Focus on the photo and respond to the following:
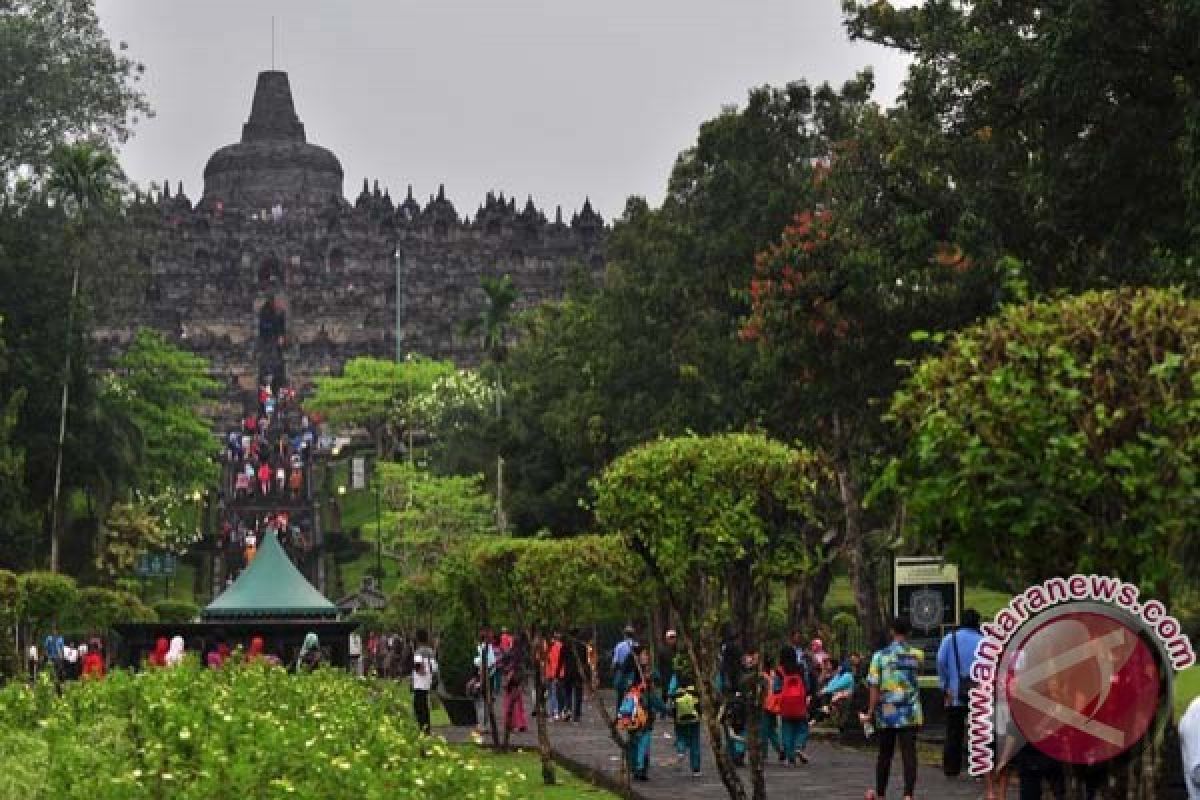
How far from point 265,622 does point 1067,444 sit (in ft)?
98.6

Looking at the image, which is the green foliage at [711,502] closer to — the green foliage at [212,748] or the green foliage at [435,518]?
the green foliage at [212,748]

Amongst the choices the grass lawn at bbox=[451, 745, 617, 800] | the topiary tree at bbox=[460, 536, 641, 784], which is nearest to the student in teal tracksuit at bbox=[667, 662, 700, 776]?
the grass lawn at bbox=[451, 745, 617, 800]

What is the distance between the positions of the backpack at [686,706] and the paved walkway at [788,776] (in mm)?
514

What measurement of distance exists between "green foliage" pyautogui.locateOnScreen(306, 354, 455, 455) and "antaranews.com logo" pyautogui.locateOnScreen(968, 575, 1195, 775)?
74.1 m

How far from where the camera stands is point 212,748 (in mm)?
10547

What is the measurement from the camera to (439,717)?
1288 inches

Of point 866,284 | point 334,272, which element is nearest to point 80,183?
point 866,284

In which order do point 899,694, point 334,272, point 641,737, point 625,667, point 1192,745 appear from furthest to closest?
point 334,272 → point 625,667 → point 641,737 → point 899,694 → point 1192,745

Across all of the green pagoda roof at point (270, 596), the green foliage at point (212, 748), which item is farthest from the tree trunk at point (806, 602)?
the green foliage at point (212, 748)

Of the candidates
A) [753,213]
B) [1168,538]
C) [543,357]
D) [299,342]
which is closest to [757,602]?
[1168,538]

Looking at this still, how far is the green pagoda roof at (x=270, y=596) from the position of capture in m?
40.3

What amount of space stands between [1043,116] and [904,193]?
Answer: 3806 mm

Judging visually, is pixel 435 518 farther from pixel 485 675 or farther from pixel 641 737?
pixel 641 737

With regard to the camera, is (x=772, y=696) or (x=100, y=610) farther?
(x=100, y=610)
